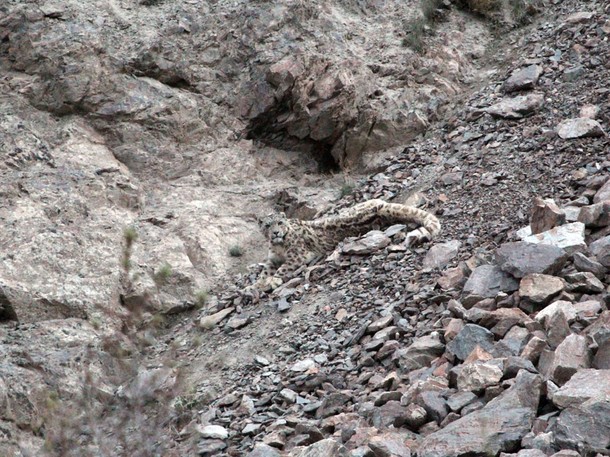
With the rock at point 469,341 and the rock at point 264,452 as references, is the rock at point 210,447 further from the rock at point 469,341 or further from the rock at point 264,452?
the rock at point 469,341

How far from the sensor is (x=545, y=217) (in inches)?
334

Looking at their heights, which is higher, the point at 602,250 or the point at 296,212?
Result: the point at 602,250

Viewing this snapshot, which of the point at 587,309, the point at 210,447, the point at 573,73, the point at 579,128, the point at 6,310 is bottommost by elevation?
the point at 210,447

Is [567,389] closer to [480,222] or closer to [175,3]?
[480,222]

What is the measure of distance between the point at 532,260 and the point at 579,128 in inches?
146

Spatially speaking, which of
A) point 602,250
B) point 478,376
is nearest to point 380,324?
point 602,250

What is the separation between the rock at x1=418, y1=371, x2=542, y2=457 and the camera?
17.3ft

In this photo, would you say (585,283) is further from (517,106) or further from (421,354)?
(517,106)

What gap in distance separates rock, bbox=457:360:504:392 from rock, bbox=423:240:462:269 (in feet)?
9.27

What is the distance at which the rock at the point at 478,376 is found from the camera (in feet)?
20.0

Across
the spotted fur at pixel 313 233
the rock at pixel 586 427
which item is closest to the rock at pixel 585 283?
the rock at pixel 586 427

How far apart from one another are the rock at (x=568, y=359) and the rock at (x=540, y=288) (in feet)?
3.52

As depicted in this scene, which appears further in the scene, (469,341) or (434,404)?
(469,341)

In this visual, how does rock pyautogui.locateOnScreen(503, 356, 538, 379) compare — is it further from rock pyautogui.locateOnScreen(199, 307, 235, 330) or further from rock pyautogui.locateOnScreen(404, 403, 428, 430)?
rock pyautogui.locateOnScreen(199, 307, 235, 330)
